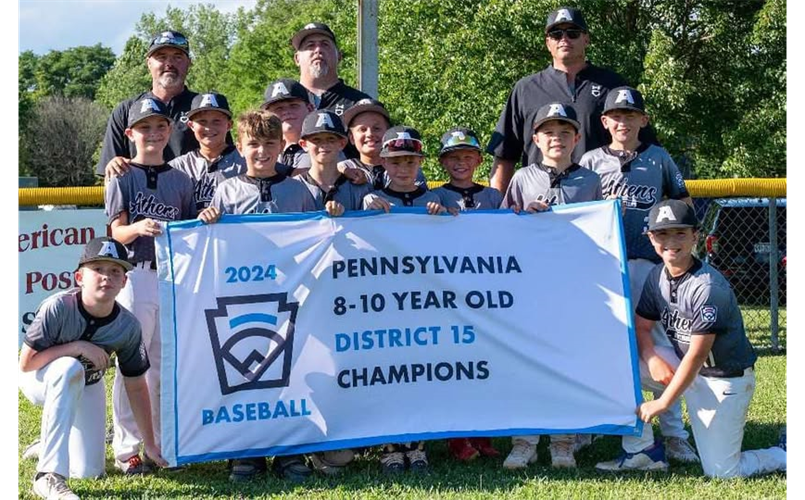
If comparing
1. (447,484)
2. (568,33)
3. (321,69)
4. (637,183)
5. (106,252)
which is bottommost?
(447,484)

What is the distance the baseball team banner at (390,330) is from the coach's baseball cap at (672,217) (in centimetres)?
42

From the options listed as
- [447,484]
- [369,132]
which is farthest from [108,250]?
[447,484]

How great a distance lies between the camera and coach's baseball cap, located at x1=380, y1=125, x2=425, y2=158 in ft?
19.0

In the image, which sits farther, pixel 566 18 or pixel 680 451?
pixel 566 18

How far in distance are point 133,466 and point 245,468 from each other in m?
0.74

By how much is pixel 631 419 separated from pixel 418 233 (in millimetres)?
1735

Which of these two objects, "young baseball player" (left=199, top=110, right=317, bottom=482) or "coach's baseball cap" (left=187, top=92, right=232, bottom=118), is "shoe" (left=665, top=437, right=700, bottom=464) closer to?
"young baseball player" (left=199, top=110, right=317, bottom=482)

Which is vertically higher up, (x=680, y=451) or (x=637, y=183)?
(x=637, y=183)

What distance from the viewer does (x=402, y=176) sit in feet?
19.6

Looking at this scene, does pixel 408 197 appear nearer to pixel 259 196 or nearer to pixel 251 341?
pixel 259 196

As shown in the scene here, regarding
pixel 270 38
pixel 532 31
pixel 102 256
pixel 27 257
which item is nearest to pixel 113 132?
pixel 102 256

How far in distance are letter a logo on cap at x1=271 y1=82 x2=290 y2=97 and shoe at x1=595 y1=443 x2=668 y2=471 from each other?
3.24 metres

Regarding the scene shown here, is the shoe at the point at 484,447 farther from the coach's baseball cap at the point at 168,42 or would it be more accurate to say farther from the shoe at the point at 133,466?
the coach's baseball cap at the point at 168,42

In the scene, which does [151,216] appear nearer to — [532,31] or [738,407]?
[738,407]
